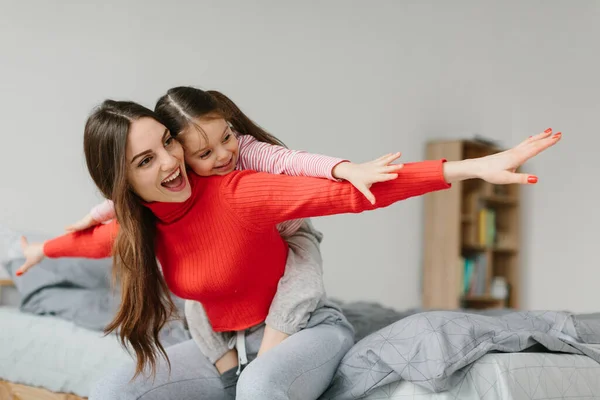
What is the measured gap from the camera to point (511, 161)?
3.73ft

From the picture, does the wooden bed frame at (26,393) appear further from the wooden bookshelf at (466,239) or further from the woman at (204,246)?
the wooden bookshelf at (466,239)

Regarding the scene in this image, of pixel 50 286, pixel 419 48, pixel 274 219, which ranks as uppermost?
pixel 419 48

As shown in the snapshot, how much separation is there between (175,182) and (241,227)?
173 millimetres

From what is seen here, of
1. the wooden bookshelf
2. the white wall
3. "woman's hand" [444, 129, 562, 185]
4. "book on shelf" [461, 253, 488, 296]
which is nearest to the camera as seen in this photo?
"woman's hand" [444, 129, 562, 185]

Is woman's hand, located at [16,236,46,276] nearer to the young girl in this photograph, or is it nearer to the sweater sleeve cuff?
the young girl

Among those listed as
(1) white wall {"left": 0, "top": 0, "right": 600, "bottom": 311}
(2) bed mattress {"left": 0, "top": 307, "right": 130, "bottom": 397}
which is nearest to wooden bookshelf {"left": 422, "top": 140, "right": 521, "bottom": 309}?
(1) white wall {"left": 0, "top": 0, "right": 600, "bottom": 311}

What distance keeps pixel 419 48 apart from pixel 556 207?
1610mm

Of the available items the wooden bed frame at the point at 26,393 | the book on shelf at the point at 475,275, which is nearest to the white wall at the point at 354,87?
the book on shelf at the point at 475,275

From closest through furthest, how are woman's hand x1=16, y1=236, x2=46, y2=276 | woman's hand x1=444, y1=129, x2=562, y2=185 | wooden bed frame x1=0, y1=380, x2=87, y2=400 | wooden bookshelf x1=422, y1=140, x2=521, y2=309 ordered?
woman's hand x1=444, y1=129, x2=562, y2=185 → woman's hand x1=16, y1=236, x2=46, y2=276 → wooden bed frame x1=0, y1=380, x2=87, y2=400 → wooden bookshelf x1=422, y1=140, x2=521, y2=309

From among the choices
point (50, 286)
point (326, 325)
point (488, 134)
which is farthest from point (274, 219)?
point (488, 134)

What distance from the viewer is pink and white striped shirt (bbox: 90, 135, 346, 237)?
1310mm

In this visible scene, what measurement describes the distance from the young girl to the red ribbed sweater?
0.03m

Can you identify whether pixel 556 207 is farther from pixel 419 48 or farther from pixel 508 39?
pixel 419 48

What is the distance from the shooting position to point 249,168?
1532 mm
